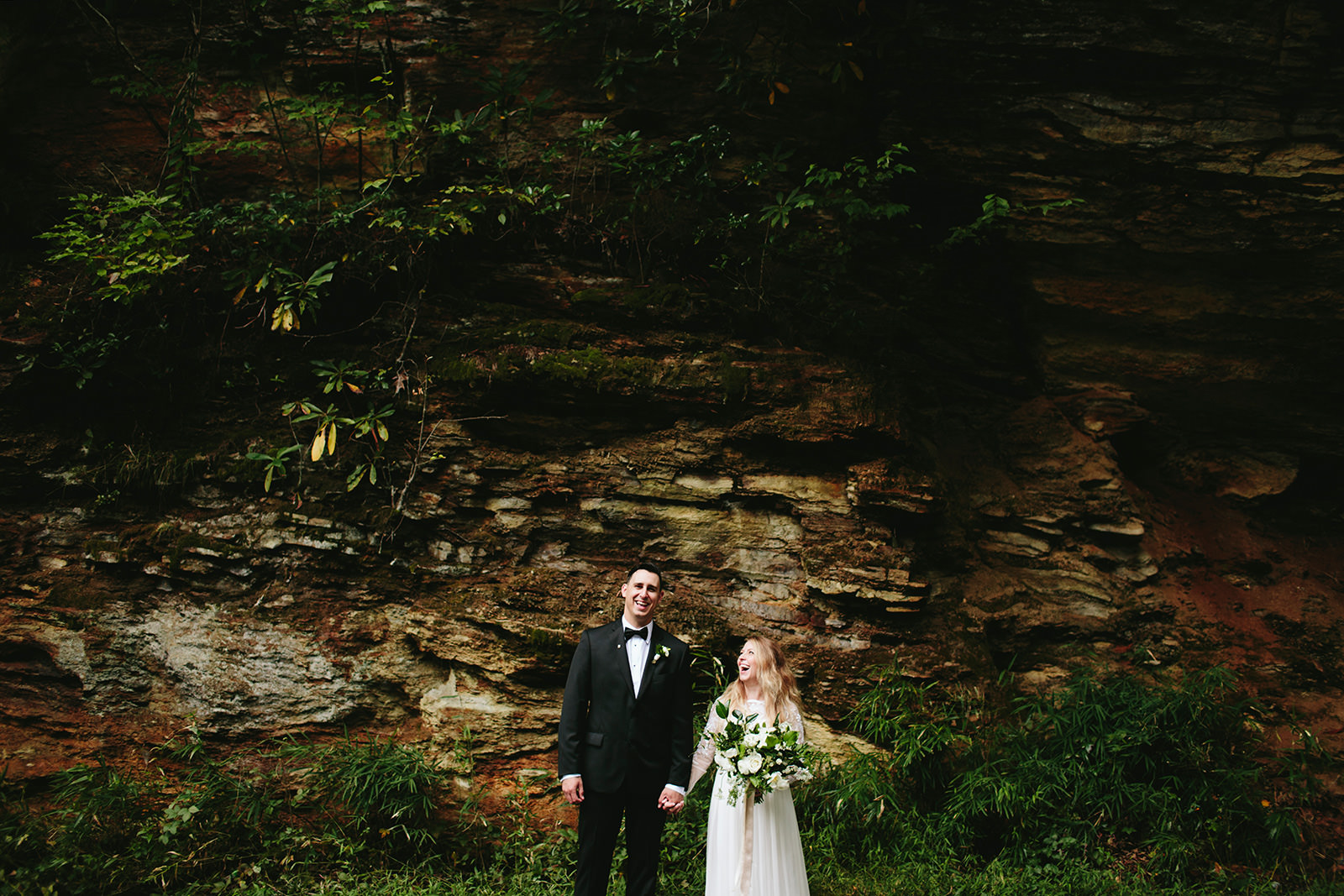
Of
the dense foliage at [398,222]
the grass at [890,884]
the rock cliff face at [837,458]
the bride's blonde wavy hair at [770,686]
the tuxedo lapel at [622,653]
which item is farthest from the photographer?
the dense foliage at [398,222]

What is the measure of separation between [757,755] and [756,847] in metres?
0.47

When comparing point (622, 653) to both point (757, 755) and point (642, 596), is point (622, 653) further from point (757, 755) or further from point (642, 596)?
point (757, 755)

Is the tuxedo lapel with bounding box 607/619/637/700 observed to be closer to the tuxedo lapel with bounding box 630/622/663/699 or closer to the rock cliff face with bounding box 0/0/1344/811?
the tuxedo lapel with bounding box 630/622/663/699

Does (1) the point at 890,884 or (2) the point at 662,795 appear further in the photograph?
(1) the point at 890,884

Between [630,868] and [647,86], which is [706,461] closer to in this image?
[630,868]

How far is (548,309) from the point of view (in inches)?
234

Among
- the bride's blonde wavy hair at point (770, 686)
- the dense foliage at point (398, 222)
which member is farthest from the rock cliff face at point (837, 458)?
the bride's blonde wavy hair at point (770, 686)

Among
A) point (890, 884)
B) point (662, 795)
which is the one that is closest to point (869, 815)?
point (890, 884)

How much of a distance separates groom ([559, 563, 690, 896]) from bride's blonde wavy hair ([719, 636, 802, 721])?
0.34 m

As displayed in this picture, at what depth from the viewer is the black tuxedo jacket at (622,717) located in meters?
3.52

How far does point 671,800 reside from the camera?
3.43 metres

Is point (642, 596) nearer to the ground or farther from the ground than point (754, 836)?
farther from the ground

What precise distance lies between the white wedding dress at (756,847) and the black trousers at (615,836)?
275 millimetres

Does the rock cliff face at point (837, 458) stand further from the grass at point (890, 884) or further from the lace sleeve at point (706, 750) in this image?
the lace sleeve at point (706, 750)
